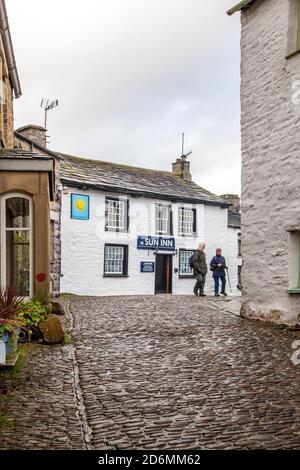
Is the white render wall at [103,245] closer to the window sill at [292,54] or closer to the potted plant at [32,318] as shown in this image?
the potted plant at [32,318]

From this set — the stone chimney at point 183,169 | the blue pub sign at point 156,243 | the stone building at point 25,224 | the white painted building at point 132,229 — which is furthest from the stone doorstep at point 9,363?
the stone chimney at point 183,169

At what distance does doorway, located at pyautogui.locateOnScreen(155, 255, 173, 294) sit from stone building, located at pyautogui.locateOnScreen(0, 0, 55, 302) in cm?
1738

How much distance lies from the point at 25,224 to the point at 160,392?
4.96 meters

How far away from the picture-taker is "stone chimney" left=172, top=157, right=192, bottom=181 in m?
32.4

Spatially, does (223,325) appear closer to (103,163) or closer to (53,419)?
(53,419)

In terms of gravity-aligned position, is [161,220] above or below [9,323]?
above

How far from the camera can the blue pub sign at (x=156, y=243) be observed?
25.9 meters

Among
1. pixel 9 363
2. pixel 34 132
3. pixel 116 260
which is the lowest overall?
pixel 9 363

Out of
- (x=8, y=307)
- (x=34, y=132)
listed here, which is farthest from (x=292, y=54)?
(x=34, y=132)

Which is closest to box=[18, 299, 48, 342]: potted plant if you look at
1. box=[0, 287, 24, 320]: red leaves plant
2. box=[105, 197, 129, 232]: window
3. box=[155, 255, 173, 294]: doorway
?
box=[0, 287, 24, 320]: red leaves plant

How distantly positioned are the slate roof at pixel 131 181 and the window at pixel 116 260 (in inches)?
107

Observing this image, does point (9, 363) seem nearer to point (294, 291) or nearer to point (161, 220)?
point (294, 291)

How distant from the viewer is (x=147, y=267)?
85.6ft

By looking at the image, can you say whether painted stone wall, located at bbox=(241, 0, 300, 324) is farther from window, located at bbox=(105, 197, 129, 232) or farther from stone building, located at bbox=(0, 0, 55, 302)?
window, located at bbox=(105, 197, 129, 232)
